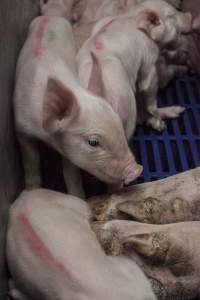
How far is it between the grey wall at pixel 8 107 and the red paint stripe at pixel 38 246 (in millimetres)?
80

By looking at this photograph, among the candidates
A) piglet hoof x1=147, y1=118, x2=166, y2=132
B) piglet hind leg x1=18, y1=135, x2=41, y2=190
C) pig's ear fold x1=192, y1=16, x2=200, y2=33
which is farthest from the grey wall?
pig's ear fold x1=192, y1=16, x2=200, y2=33

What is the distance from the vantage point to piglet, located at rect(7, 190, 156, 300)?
149 cm

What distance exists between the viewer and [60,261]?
1517 mm

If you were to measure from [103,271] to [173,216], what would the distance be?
384 millimetres

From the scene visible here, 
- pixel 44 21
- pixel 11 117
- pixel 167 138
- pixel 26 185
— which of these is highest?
pixel 44 21

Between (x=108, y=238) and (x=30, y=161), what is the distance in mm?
495

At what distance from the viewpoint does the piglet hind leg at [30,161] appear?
1.95 m

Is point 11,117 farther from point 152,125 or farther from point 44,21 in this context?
point 152,125

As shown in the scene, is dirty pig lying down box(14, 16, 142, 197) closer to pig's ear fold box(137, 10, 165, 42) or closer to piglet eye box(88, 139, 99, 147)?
piglet eye box(88, 139, 99, 147)

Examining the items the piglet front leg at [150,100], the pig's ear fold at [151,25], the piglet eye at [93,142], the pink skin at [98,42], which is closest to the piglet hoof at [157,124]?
the piglet front leg at [150,100]

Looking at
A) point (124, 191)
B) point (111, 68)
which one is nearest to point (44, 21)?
point (111, 68)

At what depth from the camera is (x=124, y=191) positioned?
1.91 metres

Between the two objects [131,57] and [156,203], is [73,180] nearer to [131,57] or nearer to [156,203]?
[156,203]

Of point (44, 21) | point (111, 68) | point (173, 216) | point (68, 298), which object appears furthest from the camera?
point (44, 21)
